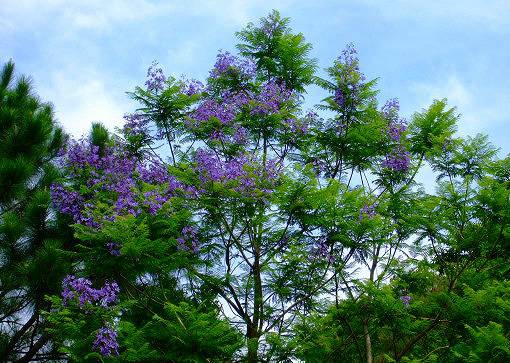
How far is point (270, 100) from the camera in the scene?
1009 centimetres

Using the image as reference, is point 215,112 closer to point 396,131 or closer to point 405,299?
point 396,131

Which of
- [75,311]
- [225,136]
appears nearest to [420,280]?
[225,136]

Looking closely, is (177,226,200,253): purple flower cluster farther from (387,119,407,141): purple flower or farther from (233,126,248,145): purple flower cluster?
(387,119,407,141): purple flower

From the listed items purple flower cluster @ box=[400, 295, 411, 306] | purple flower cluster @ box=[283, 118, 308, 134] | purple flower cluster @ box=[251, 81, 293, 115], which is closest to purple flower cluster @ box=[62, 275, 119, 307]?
purple flower cluster @ box=[251, 81, 293, 115]

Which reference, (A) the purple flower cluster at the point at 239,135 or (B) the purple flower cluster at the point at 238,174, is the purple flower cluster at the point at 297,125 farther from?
(B) the purple flower cluster at the point at 238,174

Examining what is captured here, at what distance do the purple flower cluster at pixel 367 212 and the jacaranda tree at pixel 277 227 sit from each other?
2cm

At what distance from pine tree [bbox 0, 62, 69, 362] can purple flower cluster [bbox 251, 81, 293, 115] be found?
4.72 meters

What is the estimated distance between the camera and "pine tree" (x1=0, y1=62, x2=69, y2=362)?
1159 centimetres

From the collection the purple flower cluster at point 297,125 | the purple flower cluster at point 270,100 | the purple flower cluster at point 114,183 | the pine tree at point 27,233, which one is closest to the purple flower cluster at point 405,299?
the purple flower cluster at point 297,125

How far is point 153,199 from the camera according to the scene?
8.94 m

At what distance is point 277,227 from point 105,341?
10.6 ft

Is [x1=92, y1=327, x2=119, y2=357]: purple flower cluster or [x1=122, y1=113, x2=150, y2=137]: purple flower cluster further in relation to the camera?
[x1=122, y1=113, x2=150, y2=137]: purple flower cluster

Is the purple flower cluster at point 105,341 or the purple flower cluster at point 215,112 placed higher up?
the purple flower cluster at point 215,112

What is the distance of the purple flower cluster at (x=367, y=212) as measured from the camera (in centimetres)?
866
